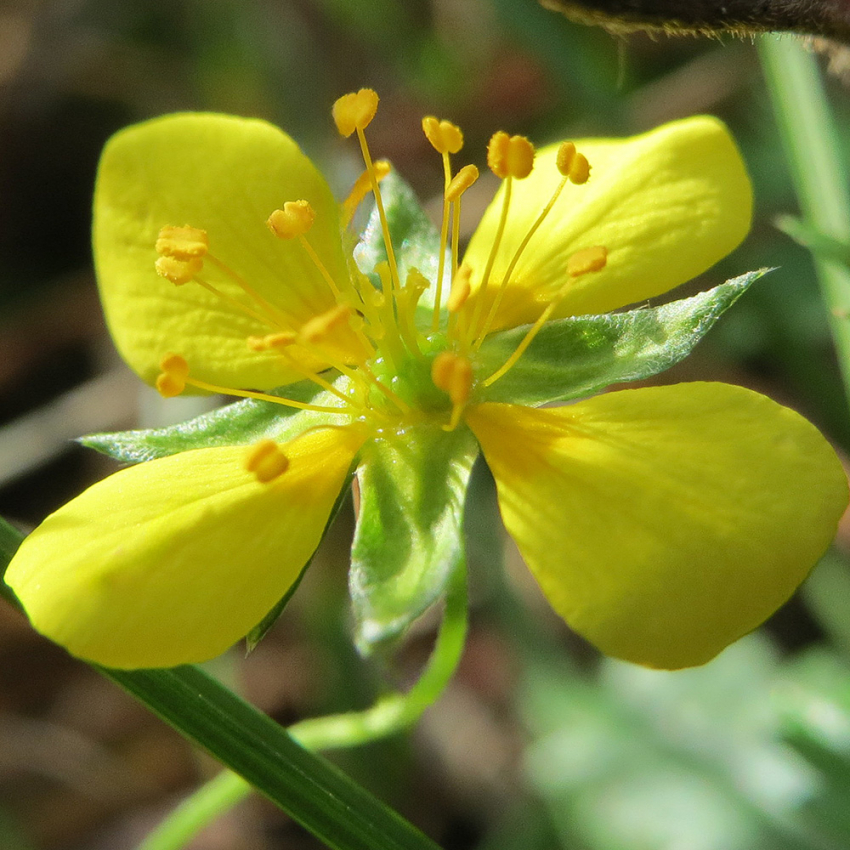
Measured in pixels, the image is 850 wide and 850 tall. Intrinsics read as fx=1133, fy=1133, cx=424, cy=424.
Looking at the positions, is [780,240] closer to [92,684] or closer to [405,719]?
[405,719]

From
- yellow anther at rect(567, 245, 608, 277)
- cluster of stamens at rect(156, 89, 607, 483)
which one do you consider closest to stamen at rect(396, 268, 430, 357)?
cluster of stamens at rect(156, 89, 607, 483)

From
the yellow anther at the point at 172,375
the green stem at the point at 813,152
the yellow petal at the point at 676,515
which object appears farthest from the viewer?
the green stem at the point at 813,152

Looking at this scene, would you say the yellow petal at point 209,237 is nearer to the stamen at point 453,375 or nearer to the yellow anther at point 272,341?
the yellow anther at point 272,341

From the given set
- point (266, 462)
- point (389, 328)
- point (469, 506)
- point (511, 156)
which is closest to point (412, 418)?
point (389, 328)

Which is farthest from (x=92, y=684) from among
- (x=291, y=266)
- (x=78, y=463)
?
(x=291, y=266)

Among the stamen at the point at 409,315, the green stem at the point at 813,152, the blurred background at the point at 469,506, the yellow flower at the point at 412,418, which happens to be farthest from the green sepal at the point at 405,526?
the blurred background at the point at 469,506

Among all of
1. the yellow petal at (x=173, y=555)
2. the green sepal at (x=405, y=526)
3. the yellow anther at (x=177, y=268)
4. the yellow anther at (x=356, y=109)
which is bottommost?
the green sepal at (x=405, y=526)

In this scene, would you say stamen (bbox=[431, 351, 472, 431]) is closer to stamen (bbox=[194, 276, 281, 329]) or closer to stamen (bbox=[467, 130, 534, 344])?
stamen (bbox=[467, 130, 534, 344])
